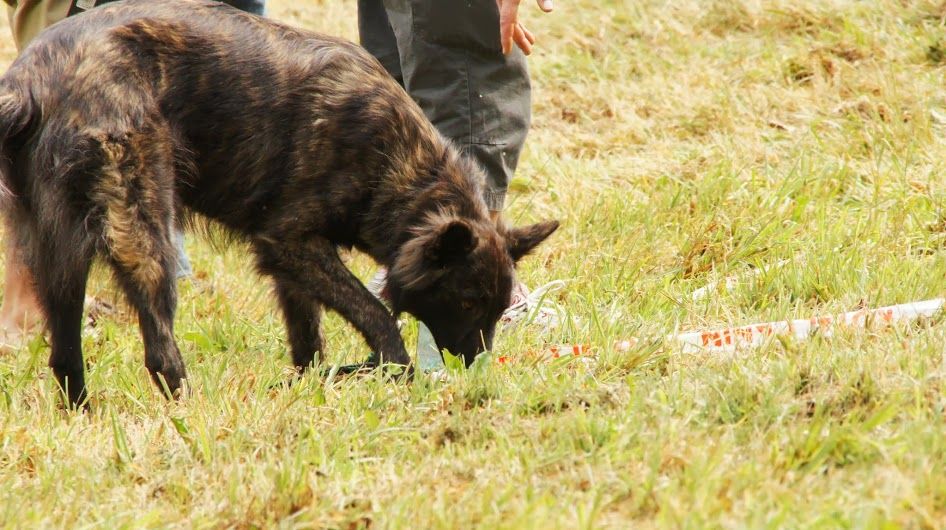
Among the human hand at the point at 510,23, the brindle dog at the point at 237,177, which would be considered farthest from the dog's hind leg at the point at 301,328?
the human hand at the point at 510,23

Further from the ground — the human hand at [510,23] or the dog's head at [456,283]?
the human hand at [510,23]

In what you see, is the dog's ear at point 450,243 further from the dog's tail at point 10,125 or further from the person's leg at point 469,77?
the dog's tail at point 10,125

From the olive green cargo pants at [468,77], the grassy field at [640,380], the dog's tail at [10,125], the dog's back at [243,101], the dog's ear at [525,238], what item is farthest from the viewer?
Answer: the olive green cargo pants at [468,77]

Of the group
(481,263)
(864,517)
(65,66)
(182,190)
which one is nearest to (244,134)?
(182,190)

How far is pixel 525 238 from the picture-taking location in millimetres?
4902

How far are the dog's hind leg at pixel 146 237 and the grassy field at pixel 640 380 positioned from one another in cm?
16

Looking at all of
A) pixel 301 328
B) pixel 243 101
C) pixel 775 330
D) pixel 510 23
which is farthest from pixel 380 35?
pixel 775 330

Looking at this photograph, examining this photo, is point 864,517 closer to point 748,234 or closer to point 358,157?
point 358,157

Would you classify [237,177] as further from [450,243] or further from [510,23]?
[510,23]

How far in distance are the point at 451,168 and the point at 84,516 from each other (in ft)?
7.24

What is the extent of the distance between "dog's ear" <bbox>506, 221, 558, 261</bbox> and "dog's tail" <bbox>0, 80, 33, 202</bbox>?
1926 millimetres

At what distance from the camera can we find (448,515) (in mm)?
2863

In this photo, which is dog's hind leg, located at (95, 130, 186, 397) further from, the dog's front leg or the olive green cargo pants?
the olive green cargo pants

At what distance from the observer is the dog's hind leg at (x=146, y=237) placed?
13.4ft
